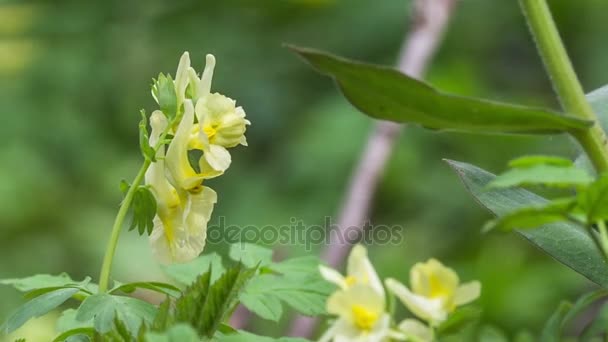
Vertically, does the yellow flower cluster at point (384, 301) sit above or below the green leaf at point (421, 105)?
below

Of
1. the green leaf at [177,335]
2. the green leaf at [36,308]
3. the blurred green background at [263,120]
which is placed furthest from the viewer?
the blurred green background at [263,120]

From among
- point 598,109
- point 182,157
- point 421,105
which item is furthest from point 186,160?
point 598,109

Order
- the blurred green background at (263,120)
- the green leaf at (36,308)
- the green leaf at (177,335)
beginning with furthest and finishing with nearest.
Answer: the blurred green background at (263,120), the green leaf at (36,308), the green leaf at (177,335)

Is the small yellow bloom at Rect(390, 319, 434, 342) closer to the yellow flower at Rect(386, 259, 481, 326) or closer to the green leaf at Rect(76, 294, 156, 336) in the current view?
the yellow flower at Rect(386, 259, 481, 326)

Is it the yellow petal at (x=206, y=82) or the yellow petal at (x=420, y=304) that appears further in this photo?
the yellow petal at (x=206, y=82)

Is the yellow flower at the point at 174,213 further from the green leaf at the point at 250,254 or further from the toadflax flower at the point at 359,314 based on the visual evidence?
the toadflax flower at the point at 359,314

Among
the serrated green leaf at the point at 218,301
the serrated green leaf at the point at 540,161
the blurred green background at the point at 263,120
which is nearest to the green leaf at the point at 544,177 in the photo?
the serrated green leaf at the point at 540,161

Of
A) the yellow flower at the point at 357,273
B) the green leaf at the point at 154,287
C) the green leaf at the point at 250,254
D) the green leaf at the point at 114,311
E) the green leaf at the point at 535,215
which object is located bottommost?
the green leaf at the point at 114,311

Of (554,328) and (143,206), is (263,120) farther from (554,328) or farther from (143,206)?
(554,328)

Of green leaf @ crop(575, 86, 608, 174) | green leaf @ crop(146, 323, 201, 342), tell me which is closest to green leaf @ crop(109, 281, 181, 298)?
green leaf @ crop(146, 323, 201, 342)
